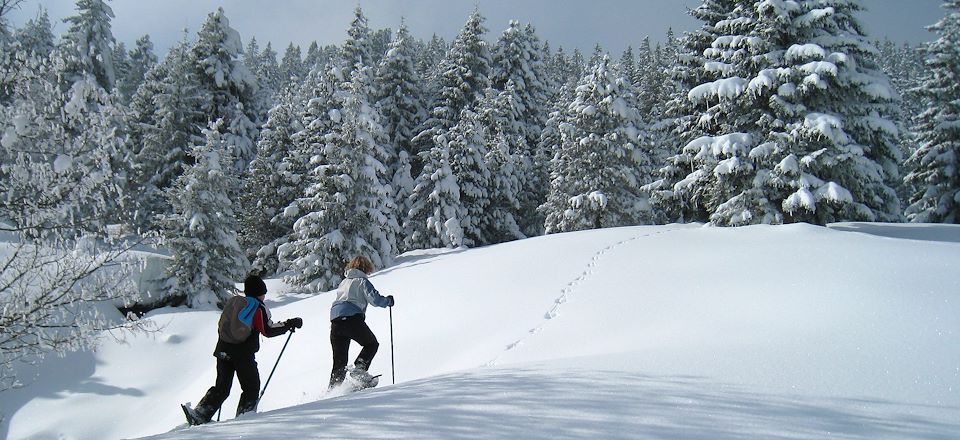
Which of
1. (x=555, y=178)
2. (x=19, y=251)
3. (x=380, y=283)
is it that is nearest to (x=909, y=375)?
(x=19, y=251)

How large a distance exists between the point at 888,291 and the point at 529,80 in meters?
32.1

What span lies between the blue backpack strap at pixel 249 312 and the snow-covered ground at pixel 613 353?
105 centimetres

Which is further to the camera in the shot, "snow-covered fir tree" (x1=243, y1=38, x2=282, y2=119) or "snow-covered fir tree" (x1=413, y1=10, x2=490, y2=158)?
"snow-covered fir tree" (x1=243, y1=38, x2=282, y2=119)

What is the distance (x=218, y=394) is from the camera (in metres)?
6.02

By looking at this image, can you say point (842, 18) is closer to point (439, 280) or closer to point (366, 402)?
point (439, 280)

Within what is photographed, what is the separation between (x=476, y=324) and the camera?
10070 millimetres

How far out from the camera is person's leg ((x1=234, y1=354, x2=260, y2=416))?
606 centimetres

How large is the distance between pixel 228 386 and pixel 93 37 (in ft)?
106

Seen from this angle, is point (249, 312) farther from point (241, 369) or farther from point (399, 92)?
point (399, 92)

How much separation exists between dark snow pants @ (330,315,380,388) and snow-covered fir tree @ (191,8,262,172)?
2579cm

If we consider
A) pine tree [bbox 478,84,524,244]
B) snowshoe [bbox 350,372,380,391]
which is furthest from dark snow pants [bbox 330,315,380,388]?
pine tree [bbox 478,84,524,244]

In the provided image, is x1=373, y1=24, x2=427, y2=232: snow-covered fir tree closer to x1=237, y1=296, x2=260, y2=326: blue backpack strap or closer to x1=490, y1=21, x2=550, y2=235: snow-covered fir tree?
x1=490, y1=21, x2=550, y2=235: snow-covered fir tree

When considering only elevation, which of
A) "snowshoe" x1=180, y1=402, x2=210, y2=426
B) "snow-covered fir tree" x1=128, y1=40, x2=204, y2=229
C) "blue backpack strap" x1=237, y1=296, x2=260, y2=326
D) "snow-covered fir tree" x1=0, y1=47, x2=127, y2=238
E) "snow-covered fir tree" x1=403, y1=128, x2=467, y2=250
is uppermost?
"snow-covered fir tree" x1=128, y1=40, x2=204, y2=229

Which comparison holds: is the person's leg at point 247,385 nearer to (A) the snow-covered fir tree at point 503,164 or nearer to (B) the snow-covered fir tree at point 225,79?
(A) the snow-covered fir tree at point 503,164
